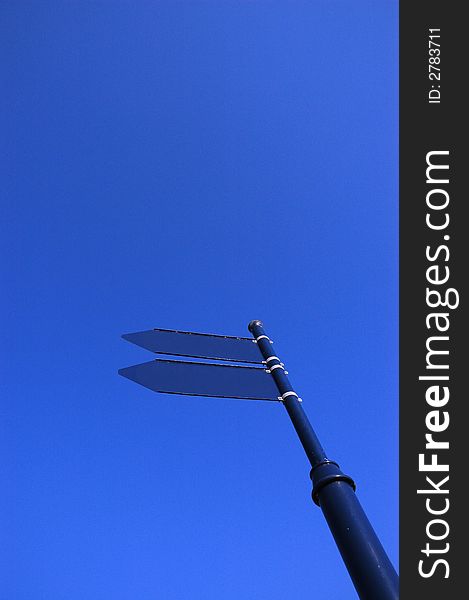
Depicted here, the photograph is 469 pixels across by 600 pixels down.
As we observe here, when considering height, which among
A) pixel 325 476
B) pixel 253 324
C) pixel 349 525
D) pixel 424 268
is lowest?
pixel 349 525

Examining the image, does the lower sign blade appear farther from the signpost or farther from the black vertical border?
the black vertical border

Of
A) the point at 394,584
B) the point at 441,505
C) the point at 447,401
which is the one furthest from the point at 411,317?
the point at 394,584

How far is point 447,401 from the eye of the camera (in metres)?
3.25

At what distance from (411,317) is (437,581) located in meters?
1.54

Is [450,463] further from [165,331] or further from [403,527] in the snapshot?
[165,331]

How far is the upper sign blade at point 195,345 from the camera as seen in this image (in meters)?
4.30

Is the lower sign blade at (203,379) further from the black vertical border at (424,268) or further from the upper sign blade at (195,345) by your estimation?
the black vertical border at (424,268)

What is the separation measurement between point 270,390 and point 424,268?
4.79ft

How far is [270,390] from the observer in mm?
4031

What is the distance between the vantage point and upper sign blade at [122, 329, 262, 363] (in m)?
4.30

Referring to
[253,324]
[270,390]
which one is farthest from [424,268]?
[253,324]

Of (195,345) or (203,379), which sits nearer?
(203,379)

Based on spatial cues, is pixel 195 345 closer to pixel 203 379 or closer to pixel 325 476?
pixel 203 379

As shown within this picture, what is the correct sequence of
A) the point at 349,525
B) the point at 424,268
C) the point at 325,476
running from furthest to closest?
1. the point at 424,268
2. the point at 325,476
3. the point at 349,525
